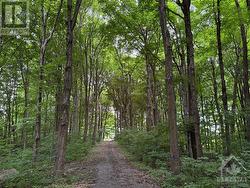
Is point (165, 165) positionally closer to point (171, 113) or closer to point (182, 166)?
point (182, 166)

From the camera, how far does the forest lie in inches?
367

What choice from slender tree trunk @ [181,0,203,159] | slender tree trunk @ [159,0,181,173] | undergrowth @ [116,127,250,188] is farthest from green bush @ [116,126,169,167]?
slender tree trunk @ [159,0,181,173]

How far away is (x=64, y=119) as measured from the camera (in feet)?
33.5

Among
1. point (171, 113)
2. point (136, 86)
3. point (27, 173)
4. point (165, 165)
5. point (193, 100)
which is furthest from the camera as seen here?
point (136, 86)

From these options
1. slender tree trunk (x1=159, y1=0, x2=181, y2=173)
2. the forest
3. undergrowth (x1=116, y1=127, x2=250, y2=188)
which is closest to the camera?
undergrowth (x1=116, y1=127, x2=250, y2=188)

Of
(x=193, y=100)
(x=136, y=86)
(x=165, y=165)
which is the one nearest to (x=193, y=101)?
(x=193, y=100)

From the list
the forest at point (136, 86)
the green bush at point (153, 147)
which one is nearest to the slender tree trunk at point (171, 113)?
the forest at point (136, 86)

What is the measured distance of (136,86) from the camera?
31.6 meters

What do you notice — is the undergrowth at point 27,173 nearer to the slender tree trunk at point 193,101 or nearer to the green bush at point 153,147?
the green bush at point 153,147

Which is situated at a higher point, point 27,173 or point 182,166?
point 182,166

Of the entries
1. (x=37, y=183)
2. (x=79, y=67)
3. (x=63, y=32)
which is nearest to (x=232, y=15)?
(x=63, y=32)

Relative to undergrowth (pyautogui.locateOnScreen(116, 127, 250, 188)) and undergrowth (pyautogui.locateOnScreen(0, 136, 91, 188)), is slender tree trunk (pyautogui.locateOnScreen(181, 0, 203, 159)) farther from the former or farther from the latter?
undergrowth (pyautogui.locateOnScreen(0, 136, 91, 188))

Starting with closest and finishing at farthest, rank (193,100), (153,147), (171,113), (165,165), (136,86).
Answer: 1. (171,113)
2. (165,165)
3. (193,100)
4. (153,147)
5. (136,86)

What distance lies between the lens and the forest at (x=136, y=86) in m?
9.32
